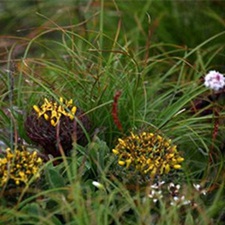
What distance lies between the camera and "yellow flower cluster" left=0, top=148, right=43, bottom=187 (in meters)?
2.41

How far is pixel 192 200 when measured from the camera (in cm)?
251

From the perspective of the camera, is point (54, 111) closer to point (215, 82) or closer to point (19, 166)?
point (19, 166)

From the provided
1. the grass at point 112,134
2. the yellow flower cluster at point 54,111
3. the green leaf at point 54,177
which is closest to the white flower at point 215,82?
the grass at point 112,134

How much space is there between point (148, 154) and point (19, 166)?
426 mm

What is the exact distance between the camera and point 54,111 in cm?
266

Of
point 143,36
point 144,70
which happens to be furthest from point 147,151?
point 143,36

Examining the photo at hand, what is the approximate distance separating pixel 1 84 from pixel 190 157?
0.81 m

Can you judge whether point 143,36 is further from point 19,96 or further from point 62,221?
point 62,221

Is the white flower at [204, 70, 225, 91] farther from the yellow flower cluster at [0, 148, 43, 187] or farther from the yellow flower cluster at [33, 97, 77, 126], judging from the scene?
the yellow flower cluster at [0, 148, 43, 187]

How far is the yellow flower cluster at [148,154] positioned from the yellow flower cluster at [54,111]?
21 centimetres

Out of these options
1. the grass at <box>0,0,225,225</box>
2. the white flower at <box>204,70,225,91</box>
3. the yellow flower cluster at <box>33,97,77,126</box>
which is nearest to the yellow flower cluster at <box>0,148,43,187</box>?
the grass at <box>0,0,225,225</box>

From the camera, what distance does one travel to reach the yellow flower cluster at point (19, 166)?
241 cm

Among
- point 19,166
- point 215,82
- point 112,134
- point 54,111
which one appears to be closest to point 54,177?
point 19,166

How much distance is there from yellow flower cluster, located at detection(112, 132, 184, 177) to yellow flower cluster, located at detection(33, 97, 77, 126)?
0.21 m
